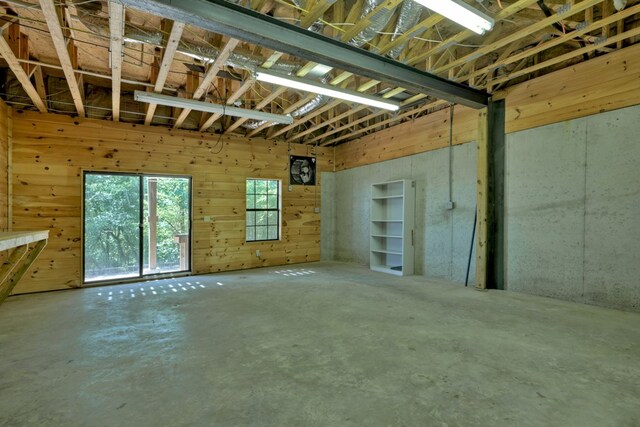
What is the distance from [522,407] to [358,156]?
6013 mm

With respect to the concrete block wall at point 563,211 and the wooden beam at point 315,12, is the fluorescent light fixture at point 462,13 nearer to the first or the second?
the wooden beam at point 315,12

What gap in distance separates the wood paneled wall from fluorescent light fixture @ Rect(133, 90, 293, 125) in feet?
6.64

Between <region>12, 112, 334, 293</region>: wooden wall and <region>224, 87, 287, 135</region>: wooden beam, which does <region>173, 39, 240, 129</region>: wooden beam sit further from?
<region>12, 112, 334, 293</region>: wooden wall

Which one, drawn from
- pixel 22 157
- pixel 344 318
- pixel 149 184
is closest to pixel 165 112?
pixel 149 184

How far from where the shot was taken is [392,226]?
6.53 m

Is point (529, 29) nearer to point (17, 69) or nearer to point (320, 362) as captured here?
point (320, 362)

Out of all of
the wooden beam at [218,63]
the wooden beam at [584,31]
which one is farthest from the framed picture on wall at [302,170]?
the wooden beam at [584,31]

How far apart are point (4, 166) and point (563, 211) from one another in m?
7.57

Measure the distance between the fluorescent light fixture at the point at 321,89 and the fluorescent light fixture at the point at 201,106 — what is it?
1.24 metres

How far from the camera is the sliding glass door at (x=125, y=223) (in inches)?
A: 210

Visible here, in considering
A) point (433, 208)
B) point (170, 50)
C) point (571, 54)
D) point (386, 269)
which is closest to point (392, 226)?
point (386, 269)

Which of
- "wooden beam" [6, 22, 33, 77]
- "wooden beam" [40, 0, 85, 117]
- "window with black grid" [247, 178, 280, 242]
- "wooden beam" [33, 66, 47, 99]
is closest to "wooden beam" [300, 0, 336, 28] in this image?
"wooden beam" [40, 0, 85, 117]

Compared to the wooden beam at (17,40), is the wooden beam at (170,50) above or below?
below

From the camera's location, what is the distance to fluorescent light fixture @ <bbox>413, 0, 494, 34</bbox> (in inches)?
92.7
